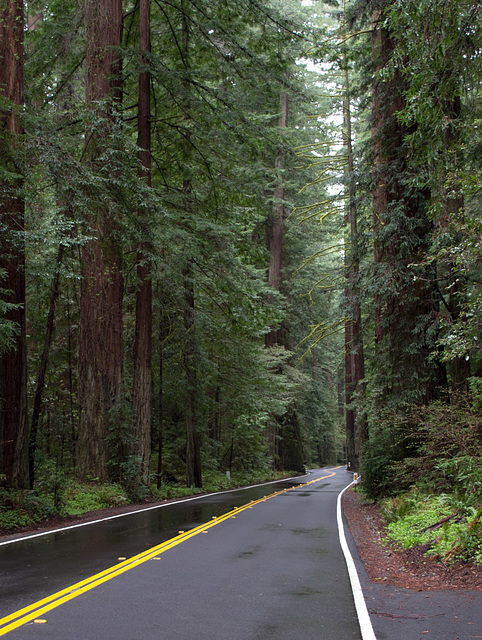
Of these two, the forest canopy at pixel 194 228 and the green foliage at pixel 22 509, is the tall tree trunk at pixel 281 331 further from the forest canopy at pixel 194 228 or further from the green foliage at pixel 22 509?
the green foliage at pixel 22 509

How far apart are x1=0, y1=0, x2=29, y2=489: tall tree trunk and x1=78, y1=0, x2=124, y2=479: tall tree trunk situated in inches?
113

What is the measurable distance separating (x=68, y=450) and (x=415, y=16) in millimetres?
18314

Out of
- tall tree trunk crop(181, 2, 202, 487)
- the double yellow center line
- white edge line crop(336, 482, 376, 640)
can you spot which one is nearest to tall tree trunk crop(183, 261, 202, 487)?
tall tree trunk crop(181, 2, 202, 487)

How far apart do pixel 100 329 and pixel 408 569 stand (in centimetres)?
1064

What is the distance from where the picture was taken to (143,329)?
17.0m

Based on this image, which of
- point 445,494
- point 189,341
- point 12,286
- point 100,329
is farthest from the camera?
point 189,341

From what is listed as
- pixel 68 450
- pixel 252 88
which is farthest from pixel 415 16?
pixel 68 450

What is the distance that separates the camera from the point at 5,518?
1042 cm

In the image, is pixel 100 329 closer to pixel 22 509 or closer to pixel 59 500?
pixel 59 500

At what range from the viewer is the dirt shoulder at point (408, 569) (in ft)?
22.3

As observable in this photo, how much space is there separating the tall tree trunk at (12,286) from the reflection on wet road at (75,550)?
97.2 inches

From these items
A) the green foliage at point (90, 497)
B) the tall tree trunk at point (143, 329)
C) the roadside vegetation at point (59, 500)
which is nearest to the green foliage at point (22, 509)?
the roadside vegetation at point (59, 500)

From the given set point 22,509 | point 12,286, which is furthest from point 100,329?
point 22,509

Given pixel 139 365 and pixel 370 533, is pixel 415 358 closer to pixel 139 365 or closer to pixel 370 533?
pixel 370 533
